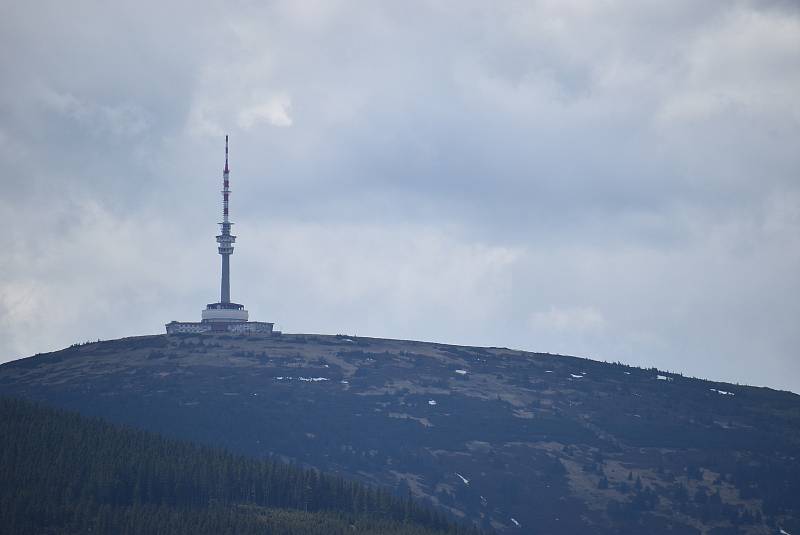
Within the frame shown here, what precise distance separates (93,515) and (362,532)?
3923 cm

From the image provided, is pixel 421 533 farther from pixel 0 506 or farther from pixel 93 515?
pixel 0 506

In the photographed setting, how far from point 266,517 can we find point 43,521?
105 feet

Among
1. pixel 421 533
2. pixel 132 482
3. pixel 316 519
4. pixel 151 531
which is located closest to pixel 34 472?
pixel 132 482

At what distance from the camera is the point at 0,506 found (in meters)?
182

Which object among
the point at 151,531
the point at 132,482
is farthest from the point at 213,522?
the point at 132,482

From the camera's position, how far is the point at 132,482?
199250 mm

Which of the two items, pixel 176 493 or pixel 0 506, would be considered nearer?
pixel 0 506

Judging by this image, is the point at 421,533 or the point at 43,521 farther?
the point at 421,533

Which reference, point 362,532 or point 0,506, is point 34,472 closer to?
point 0,506

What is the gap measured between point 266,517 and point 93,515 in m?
25.0

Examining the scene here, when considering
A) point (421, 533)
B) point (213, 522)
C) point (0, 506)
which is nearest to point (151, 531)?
point (213, 522)

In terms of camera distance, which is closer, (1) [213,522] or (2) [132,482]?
(1) [213,522]

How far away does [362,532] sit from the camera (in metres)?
191

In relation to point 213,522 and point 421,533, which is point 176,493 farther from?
point 421,533
